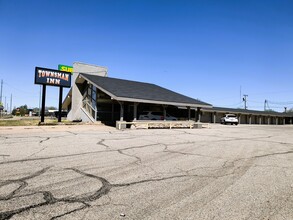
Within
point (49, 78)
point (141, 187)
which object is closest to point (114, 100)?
point (49, 78)

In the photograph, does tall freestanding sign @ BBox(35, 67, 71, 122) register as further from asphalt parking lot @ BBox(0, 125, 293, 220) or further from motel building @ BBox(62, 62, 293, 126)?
asphalt parking lot @ BBox(0, 125, 293, 220)

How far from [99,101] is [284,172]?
72.1 ft

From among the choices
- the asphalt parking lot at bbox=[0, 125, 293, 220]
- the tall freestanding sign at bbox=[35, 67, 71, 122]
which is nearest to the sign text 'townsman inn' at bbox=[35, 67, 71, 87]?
the tall freestanding sign at bbox=[35, 67, 71, 122]

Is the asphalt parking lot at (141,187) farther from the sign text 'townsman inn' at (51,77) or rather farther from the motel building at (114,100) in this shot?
the sign text 'townsman inn' at (51,77)

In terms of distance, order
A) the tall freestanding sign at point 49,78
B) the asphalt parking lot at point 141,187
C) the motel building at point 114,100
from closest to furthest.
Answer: the asphalt parking lot at point 141,187, the motel building at point 114,100, the tall freestanding sign at point 49,78

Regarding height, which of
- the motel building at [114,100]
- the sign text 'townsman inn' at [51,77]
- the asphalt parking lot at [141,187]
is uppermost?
the sign text 'townsman inn' at [51,77]

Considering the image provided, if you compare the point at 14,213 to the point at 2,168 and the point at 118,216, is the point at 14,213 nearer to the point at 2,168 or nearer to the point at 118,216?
the point at 118,216

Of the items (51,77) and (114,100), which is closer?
(51,77)

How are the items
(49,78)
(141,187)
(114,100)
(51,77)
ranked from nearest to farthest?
1. (141,187)
2. (49,78)
3. (51,77)
4. (114,100)

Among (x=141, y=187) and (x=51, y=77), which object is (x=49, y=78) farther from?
(x=141, y=187)

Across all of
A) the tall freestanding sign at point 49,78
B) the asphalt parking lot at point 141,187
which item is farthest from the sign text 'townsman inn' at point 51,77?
the asphalt parking lot at point 141,187

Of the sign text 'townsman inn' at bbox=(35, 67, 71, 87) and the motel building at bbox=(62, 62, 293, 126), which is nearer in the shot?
the motel building at bbox=(62, 62, 293, 126)

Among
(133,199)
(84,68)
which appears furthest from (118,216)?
(84,68)

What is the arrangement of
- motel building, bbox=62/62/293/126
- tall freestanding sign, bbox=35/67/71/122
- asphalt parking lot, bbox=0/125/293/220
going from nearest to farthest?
asphalt parking lot, bbox=0/125/293/220
motel building, bbox=62/62/293/126
tall freestanding sign, bbox=35/67/71/122
